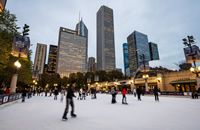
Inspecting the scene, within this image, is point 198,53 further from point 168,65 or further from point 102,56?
point 102,56

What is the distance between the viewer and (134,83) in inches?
1577

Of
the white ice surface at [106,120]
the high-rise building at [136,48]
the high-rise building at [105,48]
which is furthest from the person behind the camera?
the high-rise building at [105,48]

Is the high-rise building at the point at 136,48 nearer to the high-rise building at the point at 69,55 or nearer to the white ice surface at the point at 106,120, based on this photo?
the high-rise building at the point at 69,55

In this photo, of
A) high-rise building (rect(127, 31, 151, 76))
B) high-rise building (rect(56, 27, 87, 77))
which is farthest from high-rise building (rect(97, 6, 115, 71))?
high-rise building (rect(56, 27, 87, 77))

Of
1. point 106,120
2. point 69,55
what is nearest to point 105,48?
point 69,55

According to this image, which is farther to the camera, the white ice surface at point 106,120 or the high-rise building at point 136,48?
the high-rise building at point 136,48

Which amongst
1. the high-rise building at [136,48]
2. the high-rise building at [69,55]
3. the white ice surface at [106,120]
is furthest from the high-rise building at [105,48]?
the white ice surface at [106,120]

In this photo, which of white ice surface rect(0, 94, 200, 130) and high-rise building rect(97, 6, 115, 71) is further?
high-rise building rect(97, 6, 115, 71)

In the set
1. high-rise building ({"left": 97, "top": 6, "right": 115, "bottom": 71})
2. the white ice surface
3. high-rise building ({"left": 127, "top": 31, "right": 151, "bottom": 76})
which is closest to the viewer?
the white ice surface

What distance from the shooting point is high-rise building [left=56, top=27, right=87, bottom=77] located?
476 feet

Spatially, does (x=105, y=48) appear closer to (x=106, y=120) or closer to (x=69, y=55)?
(x=69, y=55)

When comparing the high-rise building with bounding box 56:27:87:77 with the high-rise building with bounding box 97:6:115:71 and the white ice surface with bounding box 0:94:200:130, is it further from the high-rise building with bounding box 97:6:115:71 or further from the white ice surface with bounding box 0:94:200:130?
the white ice surface with bounding box 0:94:200:130

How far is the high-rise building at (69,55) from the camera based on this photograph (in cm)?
14500

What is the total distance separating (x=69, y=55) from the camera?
502ft
